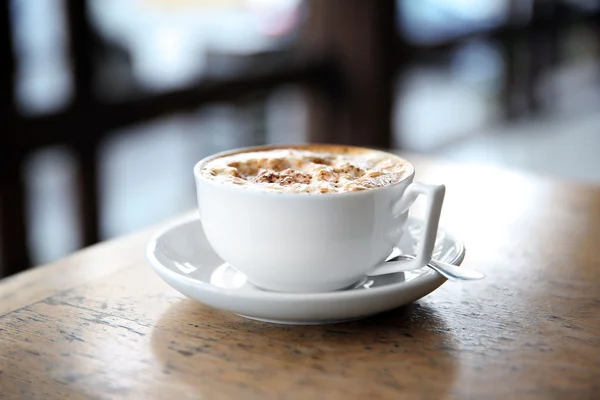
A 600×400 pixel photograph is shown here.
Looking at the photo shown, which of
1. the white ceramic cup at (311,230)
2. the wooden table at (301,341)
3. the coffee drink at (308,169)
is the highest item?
the coffee drink at (308,169)

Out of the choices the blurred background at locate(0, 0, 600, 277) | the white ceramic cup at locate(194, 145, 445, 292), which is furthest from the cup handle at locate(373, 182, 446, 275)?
the blurred background at locate(0, 0, 600, 277)

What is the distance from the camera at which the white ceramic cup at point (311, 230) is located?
0.58m

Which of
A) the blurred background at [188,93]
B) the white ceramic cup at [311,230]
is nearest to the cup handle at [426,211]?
the white ceramic cup at [311,230]

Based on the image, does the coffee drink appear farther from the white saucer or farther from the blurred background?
the blurred background

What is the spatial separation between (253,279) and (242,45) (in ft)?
6.05

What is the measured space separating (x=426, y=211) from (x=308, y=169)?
125 millimetres

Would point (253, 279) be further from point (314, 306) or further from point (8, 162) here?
point (8, 162)

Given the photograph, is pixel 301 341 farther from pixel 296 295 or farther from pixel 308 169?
pixel 308 169

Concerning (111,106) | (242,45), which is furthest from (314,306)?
(242,45)

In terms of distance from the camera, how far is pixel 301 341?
1.90ft

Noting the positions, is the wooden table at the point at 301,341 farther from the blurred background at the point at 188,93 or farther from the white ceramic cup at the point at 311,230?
the blurred background at the point at 188,93

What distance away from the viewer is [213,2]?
89.2 inches

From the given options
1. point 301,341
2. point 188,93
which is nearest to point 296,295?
point 301,341

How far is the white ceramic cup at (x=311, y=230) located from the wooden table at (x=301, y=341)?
4cm
